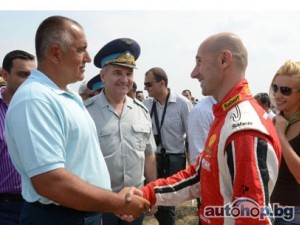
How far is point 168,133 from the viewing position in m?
6.10

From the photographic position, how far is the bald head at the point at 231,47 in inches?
94.7

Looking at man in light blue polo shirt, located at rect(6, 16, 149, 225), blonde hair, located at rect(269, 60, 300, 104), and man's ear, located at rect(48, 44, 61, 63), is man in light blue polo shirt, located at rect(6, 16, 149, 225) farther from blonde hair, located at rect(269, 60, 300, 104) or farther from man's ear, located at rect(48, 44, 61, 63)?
blonde hair, located at rect(269, 60, 300, 104)

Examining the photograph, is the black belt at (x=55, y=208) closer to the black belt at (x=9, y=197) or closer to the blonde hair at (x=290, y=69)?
the black belt at (x=9, y=197)

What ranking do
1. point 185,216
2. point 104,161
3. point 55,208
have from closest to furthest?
point 55,208 → point 104,161 → point 185,216

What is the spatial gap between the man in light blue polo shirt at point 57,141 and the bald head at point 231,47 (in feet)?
2.99

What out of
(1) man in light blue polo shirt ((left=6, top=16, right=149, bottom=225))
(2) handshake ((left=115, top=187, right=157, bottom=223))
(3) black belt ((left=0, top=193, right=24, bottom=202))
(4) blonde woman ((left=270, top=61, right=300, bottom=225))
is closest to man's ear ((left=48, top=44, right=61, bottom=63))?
(1) man in light blue polo shirt ((left=6, top=16, right=149, bottom=225))

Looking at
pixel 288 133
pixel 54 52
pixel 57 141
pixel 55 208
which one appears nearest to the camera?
pixel 57 141

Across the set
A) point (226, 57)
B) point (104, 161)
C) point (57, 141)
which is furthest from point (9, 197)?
point (226, 57)

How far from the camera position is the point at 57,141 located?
7.00ft

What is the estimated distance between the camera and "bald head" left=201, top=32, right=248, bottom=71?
2.40 m

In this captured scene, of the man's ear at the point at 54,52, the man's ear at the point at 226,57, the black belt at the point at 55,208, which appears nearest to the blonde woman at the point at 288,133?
the man's ear at the point at 226,57

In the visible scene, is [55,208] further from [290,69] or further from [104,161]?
[290,69]

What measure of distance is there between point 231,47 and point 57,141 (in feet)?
4.16

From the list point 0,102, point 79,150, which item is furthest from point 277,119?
point 0,102
